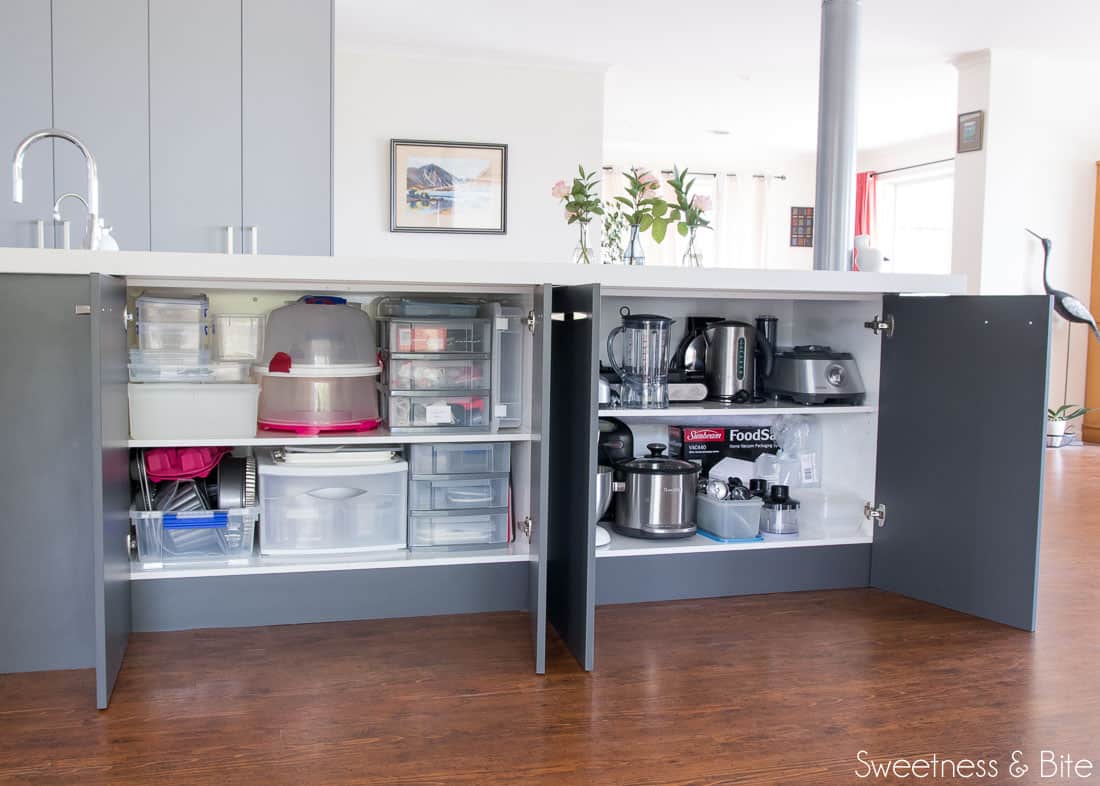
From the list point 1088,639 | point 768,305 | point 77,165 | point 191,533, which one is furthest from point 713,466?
point 77,165

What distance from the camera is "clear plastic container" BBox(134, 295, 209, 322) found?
2.21m

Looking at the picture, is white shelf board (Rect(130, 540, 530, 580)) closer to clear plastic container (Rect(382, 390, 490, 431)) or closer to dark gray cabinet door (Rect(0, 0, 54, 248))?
clear plastic container (Rect(382, 390, 490, 431))

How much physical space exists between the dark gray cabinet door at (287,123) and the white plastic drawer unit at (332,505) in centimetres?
190

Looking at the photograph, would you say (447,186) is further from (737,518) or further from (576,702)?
(576,702)

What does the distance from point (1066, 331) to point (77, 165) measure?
20.9ft

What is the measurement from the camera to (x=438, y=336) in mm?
2344

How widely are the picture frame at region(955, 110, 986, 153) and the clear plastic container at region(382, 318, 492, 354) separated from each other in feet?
15.9

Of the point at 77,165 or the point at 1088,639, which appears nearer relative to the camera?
the point at 1088,639

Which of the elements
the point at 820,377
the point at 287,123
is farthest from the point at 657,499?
the point at 287,123

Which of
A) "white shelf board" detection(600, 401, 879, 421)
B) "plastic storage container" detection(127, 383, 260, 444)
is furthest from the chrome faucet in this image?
"white shelf board" detection(600, 401, 879, 421)

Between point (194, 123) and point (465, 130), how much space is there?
2.25m

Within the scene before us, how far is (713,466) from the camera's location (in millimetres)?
2898

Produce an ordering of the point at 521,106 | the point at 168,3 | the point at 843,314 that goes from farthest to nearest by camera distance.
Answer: the point at 521,106 < the point at 168,3 < the point at 843,314

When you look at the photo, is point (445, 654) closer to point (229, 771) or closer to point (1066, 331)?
point (229, 771)
